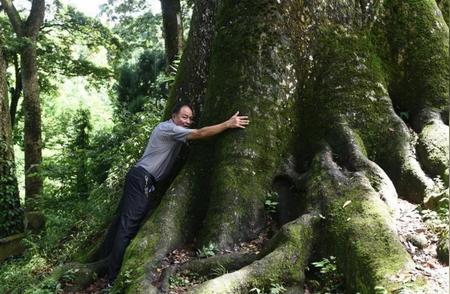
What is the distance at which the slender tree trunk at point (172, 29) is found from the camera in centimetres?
1436

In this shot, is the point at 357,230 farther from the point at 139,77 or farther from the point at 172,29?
the point at 139,77

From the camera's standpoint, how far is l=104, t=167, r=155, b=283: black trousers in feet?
20.3

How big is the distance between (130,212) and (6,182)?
30.1 feet

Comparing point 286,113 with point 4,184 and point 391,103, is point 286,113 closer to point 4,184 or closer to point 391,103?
point 391,103

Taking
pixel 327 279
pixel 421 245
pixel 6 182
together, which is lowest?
pixel 327 279

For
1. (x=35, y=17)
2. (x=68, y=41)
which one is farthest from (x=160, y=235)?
(x=68, y=41)

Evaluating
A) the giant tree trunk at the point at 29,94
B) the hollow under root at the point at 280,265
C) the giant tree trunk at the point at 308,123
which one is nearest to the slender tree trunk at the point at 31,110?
the giant tree trunk at the point at 29,94

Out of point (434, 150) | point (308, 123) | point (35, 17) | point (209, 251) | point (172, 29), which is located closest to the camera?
point (209, 251)

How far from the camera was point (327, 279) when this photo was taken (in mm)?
4816

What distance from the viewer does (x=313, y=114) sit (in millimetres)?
6273

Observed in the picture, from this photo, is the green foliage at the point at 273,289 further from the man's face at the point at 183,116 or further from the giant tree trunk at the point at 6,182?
the giant tree trunk at the point at 6,182

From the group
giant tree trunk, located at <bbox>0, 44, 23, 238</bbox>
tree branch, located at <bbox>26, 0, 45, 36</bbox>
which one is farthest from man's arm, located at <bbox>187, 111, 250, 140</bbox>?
tree branch, located at <bbox>26, 0, 45, 36</bbox>

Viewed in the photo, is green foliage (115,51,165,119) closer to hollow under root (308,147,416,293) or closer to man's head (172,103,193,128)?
man's head (172,103,193,128)

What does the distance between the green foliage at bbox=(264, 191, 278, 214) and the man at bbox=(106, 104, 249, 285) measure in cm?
88
